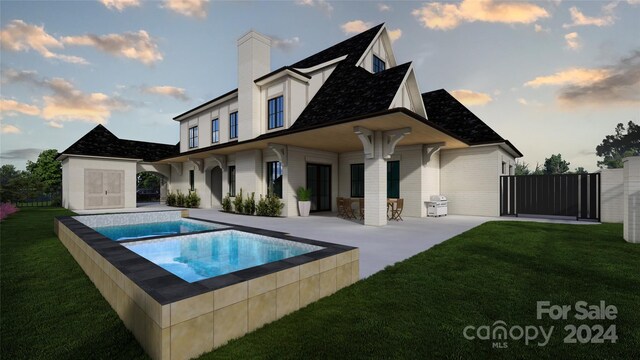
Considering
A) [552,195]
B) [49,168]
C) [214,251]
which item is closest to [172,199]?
[214,251]

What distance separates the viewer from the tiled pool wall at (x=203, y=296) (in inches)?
86.5

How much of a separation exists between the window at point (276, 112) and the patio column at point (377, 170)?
5.65 meters


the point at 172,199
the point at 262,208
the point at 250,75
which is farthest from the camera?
the point at 172,199

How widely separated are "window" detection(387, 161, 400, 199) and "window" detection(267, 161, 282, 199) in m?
5.80

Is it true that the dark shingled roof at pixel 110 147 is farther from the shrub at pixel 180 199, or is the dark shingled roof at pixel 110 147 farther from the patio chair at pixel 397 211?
the patio chair at pixel 397 211

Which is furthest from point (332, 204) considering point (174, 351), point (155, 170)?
point (155, 170)

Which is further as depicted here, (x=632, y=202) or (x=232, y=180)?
(x=232, y=180)

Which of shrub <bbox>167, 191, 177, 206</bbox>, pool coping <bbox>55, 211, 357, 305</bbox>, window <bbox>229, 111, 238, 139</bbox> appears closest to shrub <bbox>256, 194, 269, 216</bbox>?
window <bbox>229, 111, 238, 139</bbox>

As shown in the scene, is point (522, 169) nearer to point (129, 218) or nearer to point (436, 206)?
point (436, 206)

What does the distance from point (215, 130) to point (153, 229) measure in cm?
1041

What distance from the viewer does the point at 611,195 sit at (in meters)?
11.1

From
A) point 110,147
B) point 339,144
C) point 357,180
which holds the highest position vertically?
point 110,147

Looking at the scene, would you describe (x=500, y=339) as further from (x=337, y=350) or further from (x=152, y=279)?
(x=152, y=279)

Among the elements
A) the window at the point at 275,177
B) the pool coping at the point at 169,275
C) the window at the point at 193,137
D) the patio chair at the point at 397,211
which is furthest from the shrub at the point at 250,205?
the pool coping at the point at 169,275
